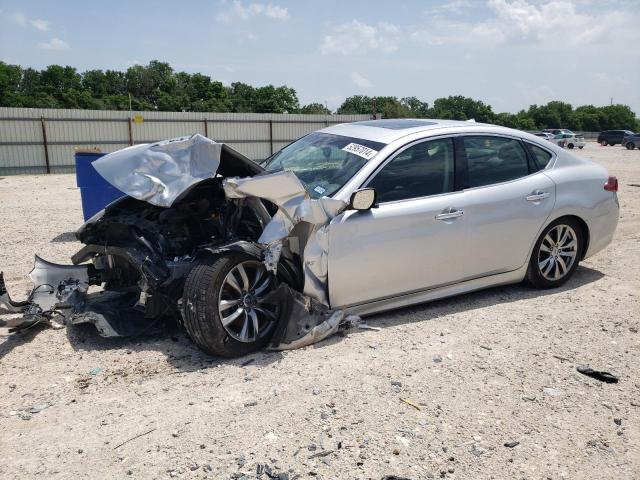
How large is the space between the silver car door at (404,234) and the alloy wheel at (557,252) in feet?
3.78

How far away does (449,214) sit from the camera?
4.55 metres

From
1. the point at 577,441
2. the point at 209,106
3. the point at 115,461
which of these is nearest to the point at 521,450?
the point at 577,441

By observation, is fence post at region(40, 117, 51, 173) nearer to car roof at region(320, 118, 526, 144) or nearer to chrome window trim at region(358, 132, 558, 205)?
car roof at region(320, 118, 526, 144)

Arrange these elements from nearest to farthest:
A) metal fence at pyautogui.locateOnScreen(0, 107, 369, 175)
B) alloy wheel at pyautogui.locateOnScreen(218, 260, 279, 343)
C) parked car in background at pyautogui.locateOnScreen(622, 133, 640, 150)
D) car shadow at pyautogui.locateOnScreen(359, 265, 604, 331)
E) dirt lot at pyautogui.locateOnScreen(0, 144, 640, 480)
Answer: dirt lot at pyautogui.locateOnScreen(0, 144, 640, 480), alloy wheel at pyautogui.locateOnScreen(218, 260, 279, 343), car shadow at pyautogui.locateOnScreen(359, 265, 604, 331), metal fence at pyautogui.locateOnScreen(0, 107, 369, 175), parked car in background at pyautogui.locateOnScreen(622, 133, 640, 150)

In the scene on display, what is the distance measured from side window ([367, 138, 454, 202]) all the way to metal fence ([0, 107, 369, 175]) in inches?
623

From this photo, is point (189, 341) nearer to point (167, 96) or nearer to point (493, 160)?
point (493, 160)

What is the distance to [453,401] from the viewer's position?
3391mm

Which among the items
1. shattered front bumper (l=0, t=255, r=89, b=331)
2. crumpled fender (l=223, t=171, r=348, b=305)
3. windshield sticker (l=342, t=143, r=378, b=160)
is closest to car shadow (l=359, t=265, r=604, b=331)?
crumpled fender (l=223, t=171, r=348, b=305)

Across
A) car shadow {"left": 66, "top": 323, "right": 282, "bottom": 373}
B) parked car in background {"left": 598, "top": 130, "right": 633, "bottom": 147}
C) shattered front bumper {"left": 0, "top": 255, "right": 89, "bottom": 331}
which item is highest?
parked car in background {"left": 598, "top": 130, "right": 633, "bottom": 147}

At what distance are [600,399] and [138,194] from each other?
11.1 ft

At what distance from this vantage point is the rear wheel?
367cm

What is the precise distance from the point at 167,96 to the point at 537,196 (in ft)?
198

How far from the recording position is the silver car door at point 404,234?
4156 millimetres

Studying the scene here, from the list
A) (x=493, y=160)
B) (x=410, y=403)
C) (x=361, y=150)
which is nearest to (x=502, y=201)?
(x=493, y=160)
